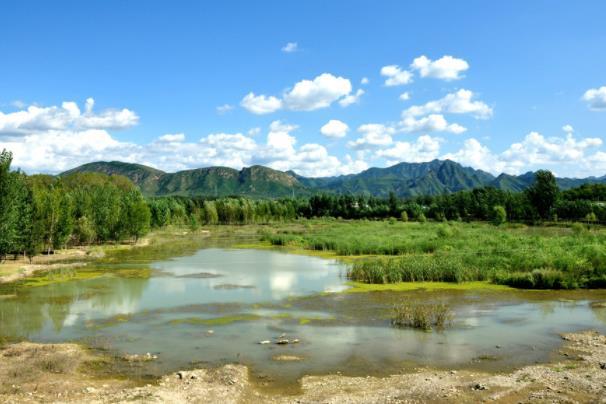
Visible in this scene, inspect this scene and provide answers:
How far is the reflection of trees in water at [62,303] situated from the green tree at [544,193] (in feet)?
356

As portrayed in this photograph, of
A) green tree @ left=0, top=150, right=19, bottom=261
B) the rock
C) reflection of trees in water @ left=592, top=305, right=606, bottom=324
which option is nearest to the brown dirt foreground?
the rock

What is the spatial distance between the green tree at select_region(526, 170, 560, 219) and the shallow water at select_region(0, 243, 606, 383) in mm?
95153

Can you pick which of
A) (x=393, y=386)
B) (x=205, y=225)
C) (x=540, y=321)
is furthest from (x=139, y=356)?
(x=205, y=225)

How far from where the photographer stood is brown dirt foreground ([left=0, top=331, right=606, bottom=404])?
15.0 metres

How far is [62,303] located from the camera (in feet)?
106

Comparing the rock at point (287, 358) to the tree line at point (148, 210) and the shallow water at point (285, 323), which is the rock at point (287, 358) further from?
the tree line at point (148, 210)

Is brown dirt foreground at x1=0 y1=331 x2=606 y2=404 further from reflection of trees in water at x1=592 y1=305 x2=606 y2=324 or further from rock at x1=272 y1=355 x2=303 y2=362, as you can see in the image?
reflection of trees in water at x1=592 y1=305 x2=606 y2=324

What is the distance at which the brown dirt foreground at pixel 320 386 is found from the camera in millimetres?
15016

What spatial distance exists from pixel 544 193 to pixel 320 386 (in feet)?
397

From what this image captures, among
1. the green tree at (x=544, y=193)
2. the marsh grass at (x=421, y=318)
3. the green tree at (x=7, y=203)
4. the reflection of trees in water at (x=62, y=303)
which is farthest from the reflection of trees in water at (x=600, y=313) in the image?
the green tree at (x=544, y=193)

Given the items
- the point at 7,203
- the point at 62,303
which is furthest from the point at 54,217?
the point at 62,303

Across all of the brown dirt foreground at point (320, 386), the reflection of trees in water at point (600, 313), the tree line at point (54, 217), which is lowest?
the reflection of trees in water at point (600, 313)

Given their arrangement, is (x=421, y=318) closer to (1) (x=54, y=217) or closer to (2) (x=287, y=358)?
(2) (x=287, y=358)

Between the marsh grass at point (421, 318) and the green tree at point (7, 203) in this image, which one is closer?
the marsh grass at point (421, 318)
